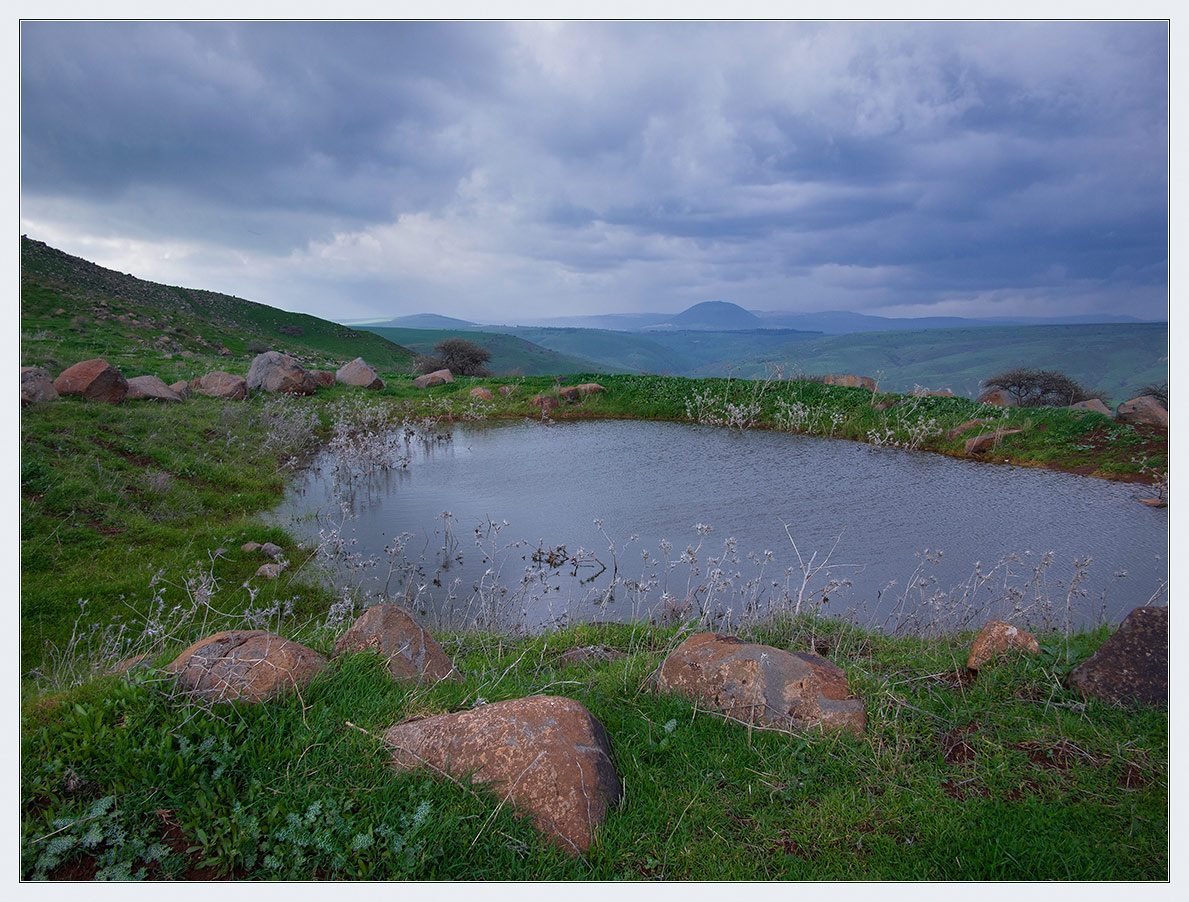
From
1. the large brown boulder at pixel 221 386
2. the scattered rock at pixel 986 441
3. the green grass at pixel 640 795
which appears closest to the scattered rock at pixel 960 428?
the scattered rock at pixel 986 441

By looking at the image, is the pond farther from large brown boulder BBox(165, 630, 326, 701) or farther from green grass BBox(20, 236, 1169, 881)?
large brown boulder BBox(165, 630, 326, 701)

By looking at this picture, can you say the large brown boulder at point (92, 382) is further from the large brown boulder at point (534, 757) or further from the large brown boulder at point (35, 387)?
the large brown boulder at point (534, 757)

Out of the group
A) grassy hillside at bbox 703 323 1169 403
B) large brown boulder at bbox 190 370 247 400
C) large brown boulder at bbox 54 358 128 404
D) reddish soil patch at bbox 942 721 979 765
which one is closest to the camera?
reddish soil patch at bbox 942 721 979 765

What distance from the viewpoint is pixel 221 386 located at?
1661cm

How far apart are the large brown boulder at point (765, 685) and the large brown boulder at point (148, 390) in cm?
1395

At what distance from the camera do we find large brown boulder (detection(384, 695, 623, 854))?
2615 millimetres

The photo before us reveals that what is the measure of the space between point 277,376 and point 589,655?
16932 millimetres

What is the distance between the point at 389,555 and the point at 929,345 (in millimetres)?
88370

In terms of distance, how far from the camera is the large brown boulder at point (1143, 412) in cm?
1248

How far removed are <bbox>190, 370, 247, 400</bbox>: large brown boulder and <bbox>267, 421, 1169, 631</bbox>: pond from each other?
5.44 metres

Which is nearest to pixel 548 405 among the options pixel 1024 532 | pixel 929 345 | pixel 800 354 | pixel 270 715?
pixel 1024 532

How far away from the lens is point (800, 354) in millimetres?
80000

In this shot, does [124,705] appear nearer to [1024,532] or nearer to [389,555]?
[389,555]

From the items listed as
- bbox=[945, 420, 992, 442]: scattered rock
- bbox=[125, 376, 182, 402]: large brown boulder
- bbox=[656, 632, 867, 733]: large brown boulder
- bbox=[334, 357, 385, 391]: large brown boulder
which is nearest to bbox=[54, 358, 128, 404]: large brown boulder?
bbox=[125, 376, 182, 402]: large brown boulder
